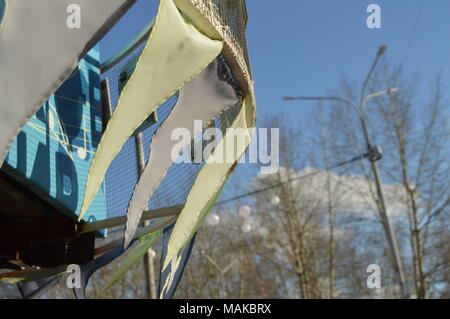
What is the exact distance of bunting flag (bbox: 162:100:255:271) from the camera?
5.74 m

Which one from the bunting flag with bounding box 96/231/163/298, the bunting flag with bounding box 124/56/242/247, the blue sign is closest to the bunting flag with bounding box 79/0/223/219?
the bunting flag with bounding box 124/56/242/247

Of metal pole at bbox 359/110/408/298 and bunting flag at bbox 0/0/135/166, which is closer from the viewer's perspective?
bunting flag at bbox 0/0/135/166

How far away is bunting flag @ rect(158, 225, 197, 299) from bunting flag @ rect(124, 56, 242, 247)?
1.70 metres

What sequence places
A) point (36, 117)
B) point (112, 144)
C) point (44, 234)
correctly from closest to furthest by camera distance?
1. point (112, 144)
2. point (36, 117)
3. point (44, 234)

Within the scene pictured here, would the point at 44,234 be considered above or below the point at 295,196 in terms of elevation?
below

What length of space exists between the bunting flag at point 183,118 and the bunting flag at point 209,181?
0.41 meters

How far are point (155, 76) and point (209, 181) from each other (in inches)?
71.1

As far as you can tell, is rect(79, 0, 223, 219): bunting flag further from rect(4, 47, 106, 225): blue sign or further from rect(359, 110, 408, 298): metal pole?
rect(359, 110, 408, 298): metal pole

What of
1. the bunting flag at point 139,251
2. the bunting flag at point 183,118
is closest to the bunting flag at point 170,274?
the bunting flag at point 139,251

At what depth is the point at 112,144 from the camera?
14.4 feet
